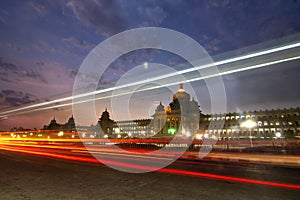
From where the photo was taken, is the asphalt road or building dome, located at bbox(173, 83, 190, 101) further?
building dome, located at bbox(173, 83, 190, 101)

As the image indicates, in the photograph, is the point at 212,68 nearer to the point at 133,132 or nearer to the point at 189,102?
the point at 189,102

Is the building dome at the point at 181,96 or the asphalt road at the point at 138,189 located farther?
the building dome at the point at 181,96

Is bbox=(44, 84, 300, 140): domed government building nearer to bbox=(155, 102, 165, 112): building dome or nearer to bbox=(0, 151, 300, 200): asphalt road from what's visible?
bbox=(155, 102, 165, 112): building dome

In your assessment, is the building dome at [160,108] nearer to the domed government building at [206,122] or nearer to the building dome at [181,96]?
the domed government building at [206,122]

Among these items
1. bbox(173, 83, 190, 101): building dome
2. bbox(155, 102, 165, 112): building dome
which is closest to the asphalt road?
bbox(173, 83, 190, 101): building dome

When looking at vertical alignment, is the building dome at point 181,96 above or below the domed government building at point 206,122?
above

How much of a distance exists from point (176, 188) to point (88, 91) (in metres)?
21.5

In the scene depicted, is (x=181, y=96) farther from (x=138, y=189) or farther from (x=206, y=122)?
(x=138, y=189)

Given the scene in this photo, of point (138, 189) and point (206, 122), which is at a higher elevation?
point (206, 122)

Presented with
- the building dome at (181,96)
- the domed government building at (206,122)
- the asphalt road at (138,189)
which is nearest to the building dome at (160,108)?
the domed government building at (206,122)

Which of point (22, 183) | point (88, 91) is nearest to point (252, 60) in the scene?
point (22, 183)

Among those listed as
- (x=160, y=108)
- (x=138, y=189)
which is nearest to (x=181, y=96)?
(x=160, y=108)

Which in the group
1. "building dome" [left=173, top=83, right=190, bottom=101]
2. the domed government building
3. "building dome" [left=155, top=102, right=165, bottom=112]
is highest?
"building dome" [left=173, top=83, right=190, bottom=101]

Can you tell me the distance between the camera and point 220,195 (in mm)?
5207
